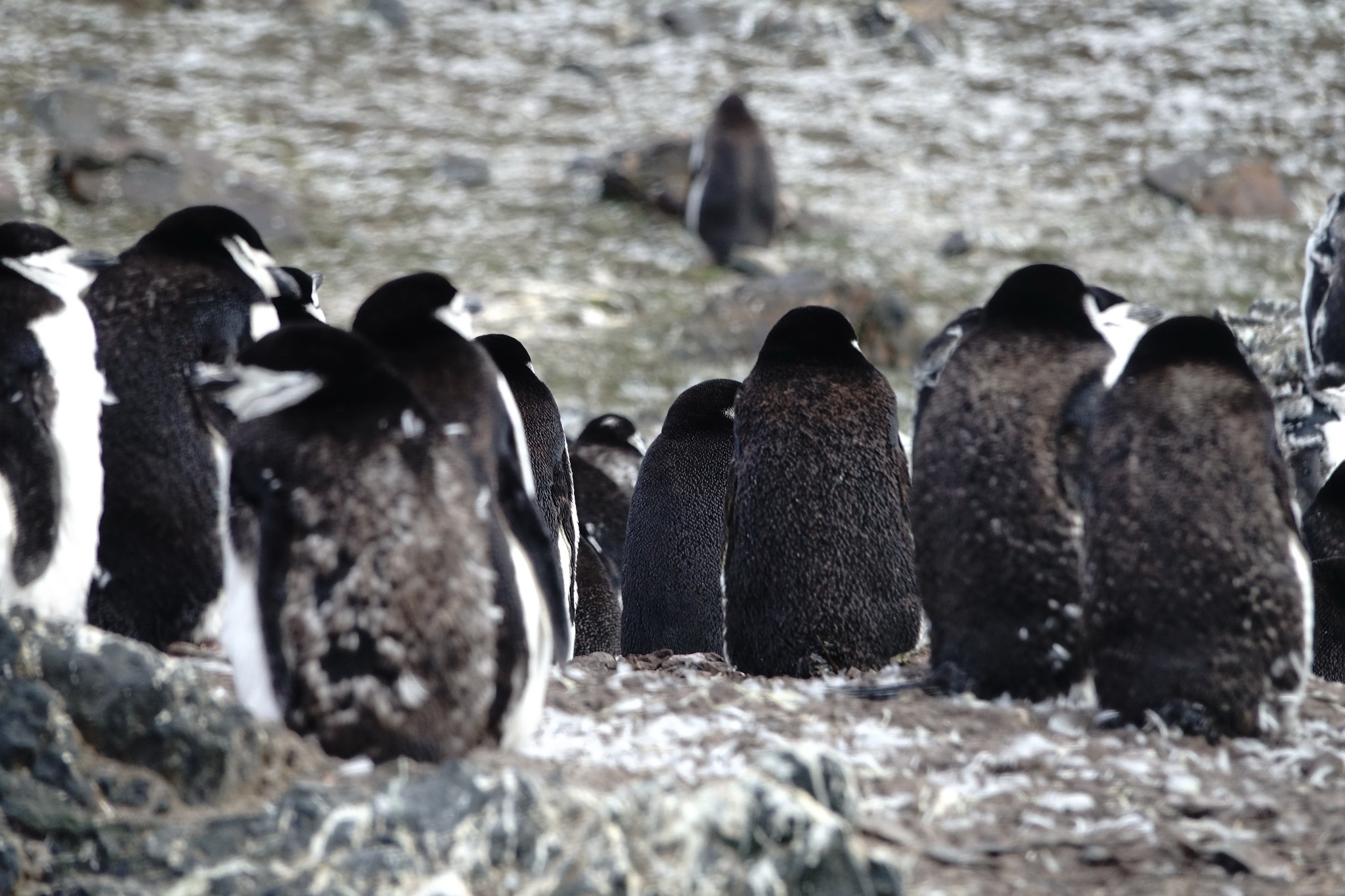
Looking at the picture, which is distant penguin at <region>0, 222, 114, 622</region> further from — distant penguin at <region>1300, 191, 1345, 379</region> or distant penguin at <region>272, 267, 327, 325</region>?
distant penguin at <region>1300, 191, 1345, 379</region>

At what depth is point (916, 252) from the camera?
15961mm

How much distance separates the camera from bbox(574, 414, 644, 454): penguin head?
873 cm

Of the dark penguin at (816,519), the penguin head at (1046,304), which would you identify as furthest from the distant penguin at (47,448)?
the penguin head at (1046,304)

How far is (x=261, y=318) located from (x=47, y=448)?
2.50 ft

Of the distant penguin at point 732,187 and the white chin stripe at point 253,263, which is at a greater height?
the white chin stripe at point 253,263

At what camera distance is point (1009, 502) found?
4336mm

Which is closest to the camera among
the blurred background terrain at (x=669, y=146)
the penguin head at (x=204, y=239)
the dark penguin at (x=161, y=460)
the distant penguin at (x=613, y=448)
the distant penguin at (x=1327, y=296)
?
the dark penguin at (x=161, y=460)

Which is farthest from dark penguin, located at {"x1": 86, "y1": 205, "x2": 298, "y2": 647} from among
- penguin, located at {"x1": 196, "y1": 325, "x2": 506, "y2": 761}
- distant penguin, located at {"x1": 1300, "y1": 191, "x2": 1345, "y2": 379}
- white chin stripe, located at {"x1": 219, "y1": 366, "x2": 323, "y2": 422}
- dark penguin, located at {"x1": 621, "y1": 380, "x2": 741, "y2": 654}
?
distant penguin, located at {"x1": 1300, "y1": 191, "x2": 1345, "y2": 379}

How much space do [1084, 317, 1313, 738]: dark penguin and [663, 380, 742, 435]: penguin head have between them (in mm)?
2537

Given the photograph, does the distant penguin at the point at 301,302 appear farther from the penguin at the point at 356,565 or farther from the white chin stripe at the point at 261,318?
the penguin at the point at 356,565

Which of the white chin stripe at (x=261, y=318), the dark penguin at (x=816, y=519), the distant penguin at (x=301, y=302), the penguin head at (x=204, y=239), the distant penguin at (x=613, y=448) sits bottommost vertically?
the distant penguin at (x=613, y=448)

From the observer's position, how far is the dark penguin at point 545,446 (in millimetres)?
6219

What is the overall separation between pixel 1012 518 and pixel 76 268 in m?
3.29

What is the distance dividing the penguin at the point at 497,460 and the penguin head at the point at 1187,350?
181 centimetres
